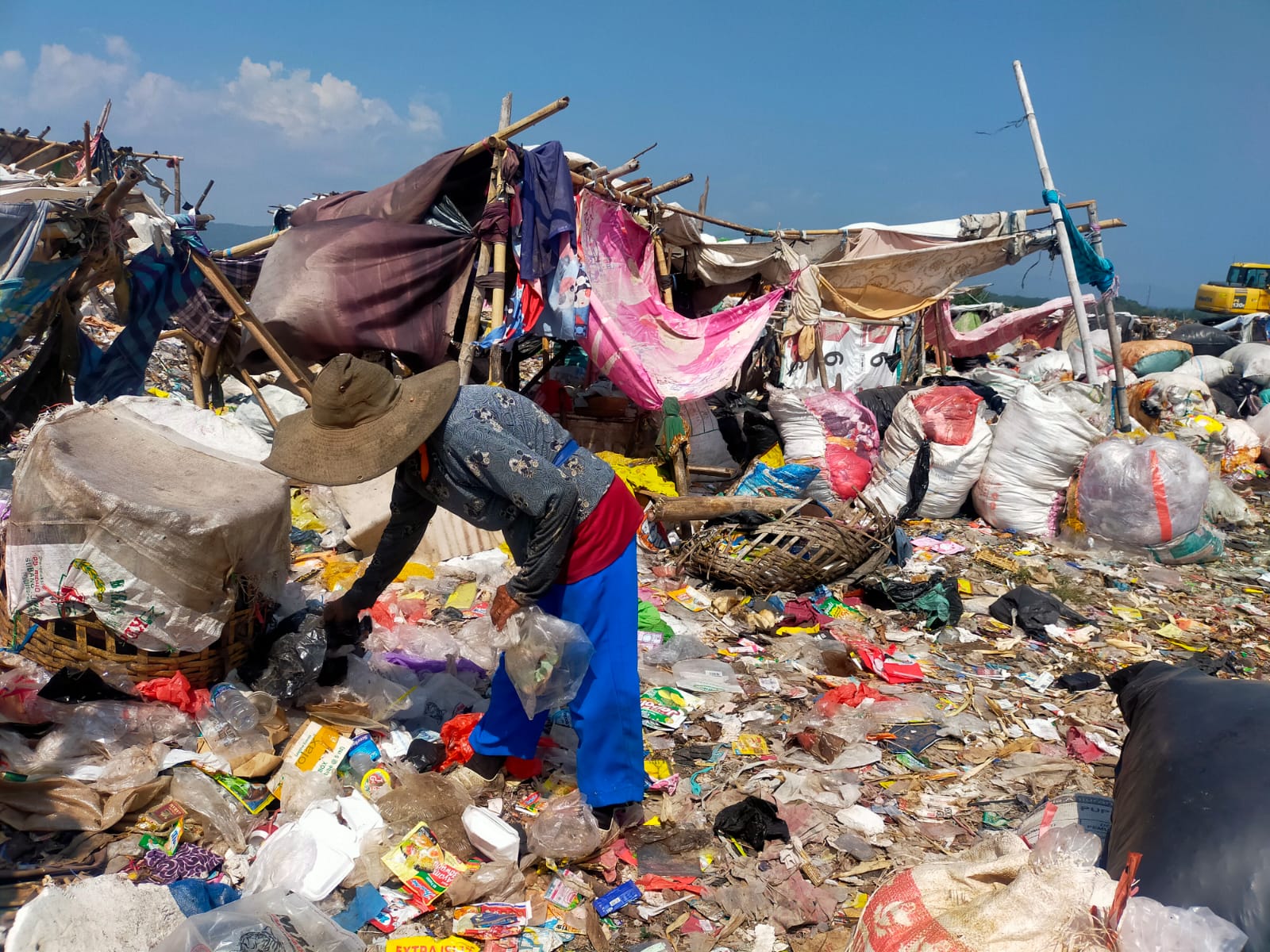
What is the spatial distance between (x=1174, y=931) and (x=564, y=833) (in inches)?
62.5

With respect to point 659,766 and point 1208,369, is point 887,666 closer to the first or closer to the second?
point 659,766

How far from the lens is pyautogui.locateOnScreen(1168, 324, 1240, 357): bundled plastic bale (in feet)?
52.1

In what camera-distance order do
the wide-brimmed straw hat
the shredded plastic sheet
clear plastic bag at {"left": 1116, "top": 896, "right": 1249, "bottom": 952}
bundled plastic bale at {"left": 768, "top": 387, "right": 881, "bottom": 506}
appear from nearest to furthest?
clear plastic bag at {"left": 1116, "top": 896, "right": 1249, "bottom": 952} < the wide-brimmed straw hat < the shredded plastic sheet < bundled plastic bale at {"left": 768, "top": 387, "right": 881, "bottom": 506}

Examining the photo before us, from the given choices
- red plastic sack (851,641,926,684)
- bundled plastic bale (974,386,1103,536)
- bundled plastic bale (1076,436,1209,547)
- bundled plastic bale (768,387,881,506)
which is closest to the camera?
red plastic sack (851,641,926,684)

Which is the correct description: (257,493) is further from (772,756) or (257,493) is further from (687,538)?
(687,538)

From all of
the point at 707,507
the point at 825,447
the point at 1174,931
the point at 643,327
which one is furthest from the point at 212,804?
the point at 825,447

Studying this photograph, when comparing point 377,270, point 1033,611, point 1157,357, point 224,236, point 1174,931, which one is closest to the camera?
point 1174,931

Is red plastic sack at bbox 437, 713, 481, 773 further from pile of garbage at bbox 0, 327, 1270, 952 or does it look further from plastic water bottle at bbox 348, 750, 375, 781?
plastic water bottle at bbox 348, 750, 375, 781

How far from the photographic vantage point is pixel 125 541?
2.64m

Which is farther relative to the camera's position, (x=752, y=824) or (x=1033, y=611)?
(x=1033, y=611)

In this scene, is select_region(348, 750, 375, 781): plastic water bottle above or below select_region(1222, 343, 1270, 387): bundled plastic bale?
below

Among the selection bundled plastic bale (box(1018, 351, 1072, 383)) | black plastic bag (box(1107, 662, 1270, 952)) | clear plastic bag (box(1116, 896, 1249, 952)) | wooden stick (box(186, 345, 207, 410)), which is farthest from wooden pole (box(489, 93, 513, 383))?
bundled plastic bale (box(1018, 351, 1072, 383))

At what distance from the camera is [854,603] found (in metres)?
4.96

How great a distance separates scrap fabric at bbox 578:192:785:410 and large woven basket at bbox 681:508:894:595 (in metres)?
1.63
